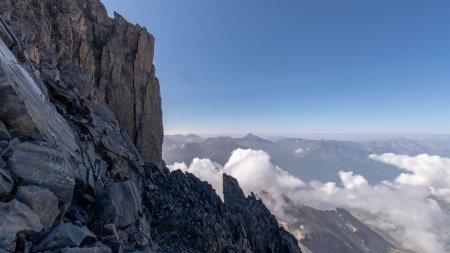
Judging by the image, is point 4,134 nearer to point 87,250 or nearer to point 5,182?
point 5,182

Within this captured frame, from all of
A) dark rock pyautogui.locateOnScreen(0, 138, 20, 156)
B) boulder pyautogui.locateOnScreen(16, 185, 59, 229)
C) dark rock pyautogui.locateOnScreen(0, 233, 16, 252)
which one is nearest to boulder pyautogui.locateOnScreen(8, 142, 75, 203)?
dark rock pyautogui.locateOnScreen(0, 138, 20, 156)

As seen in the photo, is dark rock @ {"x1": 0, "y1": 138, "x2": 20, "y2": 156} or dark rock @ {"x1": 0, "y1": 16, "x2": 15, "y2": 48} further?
dark rock @ {"x1": 0, "y1": 16, "x2": 15, "y2": 48}

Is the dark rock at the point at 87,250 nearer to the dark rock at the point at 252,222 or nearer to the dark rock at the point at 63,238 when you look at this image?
the dark rock at the point at 63,238

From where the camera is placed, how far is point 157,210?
3312cm

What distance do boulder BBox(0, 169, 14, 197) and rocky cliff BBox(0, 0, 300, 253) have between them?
0.04 metres

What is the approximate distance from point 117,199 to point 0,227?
9139 mm

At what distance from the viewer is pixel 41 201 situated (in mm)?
11852

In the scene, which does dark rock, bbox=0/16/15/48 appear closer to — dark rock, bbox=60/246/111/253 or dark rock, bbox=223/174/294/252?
dark rock, bbox=60/246/111/253

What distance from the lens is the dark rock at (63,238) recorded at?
10293 mm

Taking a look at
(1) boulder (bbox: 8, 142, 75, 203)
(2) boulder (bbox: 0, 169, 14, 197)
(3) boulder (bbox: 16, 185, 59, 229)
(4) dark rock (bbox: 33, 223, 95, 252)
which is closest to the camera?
(4) dark rock (bbox: 33, 223, 95, 252)

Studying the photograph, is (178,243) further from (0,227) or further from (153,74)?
(153,74)

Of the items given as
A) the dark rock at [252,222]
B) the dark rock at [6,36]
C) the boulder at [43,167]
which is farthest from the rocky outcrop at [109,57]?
the boulder at [43,167]

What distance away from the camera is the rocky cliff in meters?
12.2

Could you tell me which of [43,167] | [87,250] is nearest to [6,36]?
[43,167]
